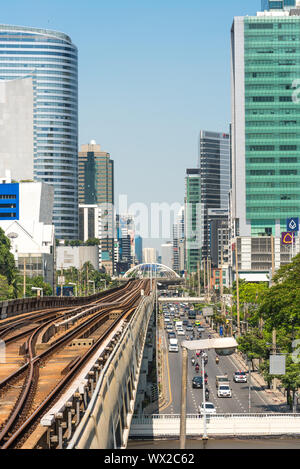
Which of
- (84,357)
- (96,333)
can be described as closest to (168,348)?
(96,333)

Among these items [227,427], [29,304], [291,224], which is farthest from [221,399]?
[291,224]

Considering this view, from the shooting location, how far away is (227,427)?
50188 mm

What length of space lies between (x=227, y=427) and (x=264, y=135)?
135 meters

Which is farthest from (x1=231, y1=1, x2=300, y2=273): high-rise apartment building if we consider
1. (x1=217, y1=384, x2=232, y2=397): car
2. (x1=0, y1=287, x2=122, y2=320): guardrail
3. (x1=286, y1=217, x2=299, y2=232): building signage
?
(x1=217, y1=384, x2=232, y2=397): car

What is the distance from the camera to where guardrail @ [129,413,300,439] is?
49.7 meters

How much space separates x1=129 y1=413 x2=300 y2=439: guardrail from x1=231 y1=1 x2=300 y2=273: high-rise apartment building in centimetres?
12725

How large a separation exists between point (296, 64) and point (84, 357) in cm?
16038

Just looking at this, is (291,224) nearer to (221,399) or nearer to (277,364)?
(221,399)

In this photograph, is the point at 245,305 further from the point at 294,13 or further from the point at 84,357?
the point at 294,13

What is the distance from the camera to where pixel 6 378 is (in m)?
25.1

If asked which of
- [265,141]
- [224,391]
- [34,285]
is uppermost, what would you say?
[265,141]

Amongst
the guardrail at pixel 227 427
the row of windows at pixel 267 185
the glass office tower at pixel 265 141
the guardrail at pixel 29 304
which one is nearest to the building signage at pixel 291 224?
the guardrail at pixel 29 304

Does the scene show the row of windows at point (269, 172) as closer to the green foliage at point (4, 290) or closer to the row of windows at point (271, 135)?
the row of windows at point (271, 135)
